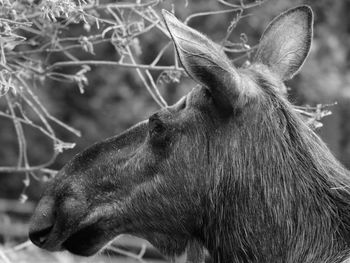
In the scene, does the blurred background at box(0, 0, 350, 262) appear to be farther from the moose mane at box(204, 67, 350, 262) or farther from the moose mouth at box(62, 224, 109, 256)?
the moose mane at box(204, 67, 350, 262)

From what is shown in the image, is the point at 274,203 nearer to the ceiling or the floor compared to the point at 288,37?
nearer to the floor

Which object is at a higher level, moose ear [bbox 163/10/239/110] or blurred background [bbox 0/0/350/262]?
moose ear [bbox 163/10/239/110]

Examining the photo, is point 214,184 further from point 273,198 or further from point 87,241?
point 87,241

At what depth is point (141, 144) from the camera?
187 inches

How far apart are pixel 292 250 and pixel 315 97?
786 centimetres

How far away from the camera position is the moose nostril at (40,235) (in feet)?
15.5

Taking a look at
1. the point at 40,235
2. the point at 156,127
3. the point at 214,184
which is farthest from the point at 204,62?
the point at 40,235

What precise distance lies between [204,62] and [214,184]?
0.62 meters

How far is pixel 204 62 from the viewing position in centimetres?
434

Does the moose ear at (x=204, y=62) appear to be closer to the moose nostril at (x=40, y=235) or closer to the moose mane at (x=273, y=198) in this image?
the moose mane at (x=273, y=198)

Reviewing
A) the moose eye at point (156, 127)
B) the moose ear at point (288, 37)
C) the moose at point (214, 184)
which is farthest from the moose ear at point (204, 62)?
the moose ear at point (288, 37)

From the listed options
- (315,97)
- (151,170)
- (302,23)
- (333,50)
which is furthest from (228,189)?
(333,50)

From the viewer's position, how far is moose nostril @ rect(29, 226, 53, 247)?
15.5 feet

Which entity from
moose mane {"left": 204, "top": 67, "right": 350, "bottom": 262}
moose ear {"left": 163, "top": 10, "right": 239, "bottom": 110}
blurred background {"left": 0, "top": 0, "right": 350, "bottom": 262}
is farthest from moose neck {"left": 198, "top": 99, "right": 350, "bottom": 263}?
blurred background {"left": 0, "top": 0, "right": 350, "bottom": 262}
